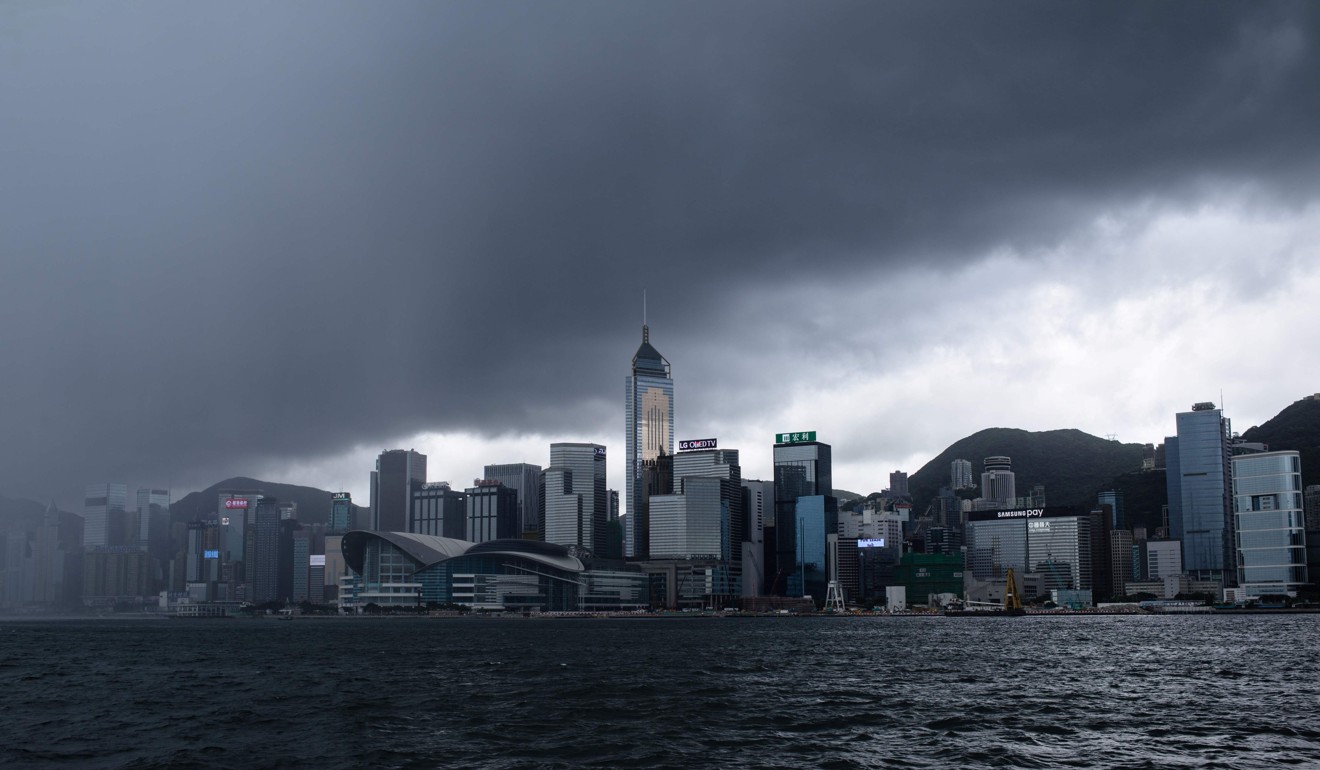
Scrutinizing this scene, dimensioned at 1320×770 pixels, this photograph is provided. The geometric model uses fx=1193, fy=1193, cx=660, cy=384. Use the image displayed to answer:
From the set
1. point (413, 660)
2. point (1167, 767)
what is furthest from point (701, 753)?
point (413, 660)

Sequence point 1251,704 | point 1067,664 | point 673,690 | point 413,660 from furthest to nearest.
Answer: point 413,660 < point 1067,664 < point 673,690 < point 1251,704

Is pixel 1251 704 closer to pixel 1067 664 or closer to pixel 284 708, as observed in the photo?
pixel 1067 664

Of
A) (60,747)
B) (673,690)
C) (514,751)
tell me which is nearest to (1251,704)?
(673,690)

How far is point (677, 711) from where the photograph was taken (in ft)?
214

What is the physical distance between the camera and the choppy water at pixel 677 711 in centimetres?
4966

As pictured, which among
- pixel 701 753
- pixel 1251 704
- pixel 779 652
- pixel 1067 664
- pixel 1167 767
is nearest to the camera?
pixel 1167 767

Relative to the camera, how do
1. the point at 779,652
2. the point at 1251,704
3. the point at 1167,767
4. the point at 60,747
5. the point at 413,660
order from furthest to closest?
the point at 779,652 < the point at 413,660 < the point at 1251,704 < the point at 60,747 < the point at 1167,767

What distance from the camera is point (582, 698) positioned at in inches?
2872

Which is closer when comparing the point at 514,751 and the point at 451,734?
the point at 514,751

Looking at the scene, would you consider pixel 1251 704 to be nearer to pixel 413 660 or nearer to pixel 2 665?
pixel 413 660

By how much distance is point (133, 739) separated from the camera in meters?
57.3

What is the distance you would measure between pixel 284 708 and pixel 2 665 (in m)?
67.8

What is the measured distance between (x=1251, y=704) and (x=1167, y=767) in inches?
1024

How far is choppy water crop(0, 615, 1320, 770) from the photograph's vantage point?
163ft
